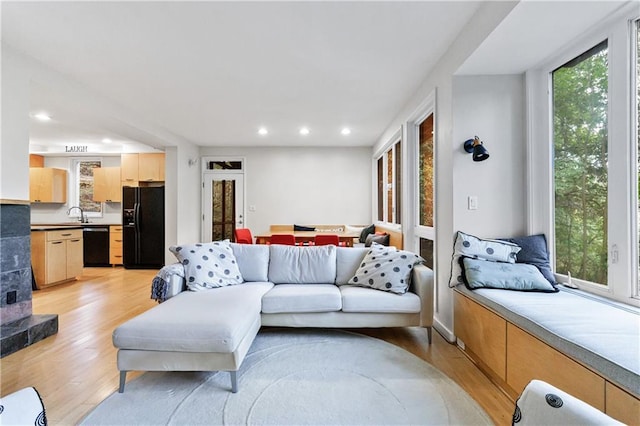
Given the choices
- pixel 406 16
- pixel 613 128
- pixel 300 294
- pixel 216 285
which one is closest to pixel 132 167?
pixel 216 285

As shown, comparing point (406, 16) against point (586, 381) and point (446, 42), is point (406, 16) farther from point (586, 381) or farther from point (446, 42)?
point (586, 381)

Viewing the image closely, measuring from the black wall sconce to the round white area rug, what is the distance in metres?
1.65

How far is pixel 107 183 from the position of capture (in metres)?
6.55

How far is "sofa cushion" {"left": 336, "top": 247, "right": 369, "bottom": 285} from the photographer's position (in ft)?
10.4

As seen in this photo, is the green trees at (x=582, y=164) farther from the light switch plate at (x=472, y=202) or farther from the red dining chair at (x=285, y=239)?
the red dining chair at (x=285, y=239)

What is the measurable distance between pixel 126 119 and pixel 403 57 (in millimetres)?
3676

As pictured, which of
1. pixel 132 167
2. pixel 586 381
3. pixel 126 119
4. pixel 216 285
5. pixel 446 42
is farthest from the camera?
pixel 132 167

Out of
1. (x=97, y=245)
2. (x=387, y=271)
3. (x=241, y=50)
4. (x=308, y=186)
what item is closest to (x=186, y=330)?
(x=387, y=271)

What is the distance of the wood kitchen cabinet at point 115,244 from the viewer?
6332mm

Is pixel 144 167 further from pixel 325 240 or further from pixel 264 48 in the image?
pixel 264 48

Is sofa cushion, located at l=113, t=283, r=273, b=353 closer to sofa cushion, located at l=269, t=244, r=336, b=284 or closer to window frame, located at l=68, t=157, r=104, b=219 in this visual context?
sofa cushion, located at l=269, t=244, r=336, b=284

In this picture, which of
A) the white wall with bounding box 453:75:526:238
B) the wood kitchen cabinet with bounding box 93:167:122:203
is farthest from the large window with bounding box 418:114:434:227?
the wood kitchen cabinet with bounding box 93:167:122:203

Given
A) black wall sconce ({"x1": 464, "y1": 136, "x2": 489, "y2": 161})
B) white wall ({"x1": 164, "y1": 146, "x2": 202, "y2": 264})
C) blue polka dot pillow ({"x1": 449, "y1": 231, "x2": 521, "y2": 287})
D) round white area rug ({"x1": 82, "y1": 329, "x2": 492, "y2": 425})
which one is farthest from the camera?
white wall ({"x1": 164, "y1": 146, "x2": 202, "y2": 264})

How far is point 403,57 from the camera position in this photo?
2.88 meters
